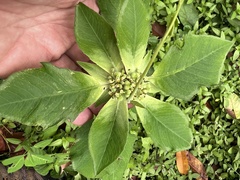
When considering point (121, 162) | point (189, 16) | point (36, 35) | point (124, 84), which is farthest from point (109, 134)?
point (189, 16)

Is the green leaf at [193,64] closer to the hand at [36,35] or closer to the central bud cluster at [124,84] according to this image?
the central bud cluster at [124,84]

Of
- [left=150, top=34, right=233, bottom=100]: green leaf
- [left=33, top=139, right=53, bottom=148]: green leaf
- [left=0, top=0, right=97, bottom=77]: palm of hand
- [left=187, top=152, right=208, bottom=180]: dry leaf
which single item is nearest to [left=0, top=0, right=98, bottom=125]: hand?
[left=0, top=0, right=97, bottom=77]: palm of hand

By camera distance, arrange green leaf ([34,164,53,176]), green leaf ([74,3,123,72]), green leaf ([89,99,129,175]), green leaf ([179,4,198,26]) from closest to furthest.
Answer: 1. green leaf ([89,99,129,175])
2. green leaf ([74,3,123,72])
3. green leaf ([34,164,53,176])
4. green leaf ([179,4,198,26])

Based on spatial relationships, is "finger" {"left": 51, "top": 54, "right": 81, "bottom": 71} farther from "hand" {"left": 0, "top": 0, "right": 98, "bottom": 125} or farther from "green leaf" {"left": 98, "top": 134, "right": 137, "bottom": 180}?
"green leaf" {"left": 98, "top": 134, "right": 137, "bottom": 180}

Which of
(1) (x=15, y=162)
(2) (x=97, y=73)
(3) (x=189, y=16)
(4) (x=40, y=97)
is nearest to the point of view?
(4) (x=40, y=97)

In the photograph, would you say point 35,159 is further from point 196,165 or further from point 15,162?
point 196,165

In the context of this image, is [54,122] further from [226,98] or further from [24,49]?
[226,98]

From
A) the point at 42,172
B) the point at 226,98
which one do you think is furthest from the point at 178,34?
the point at 42,172
